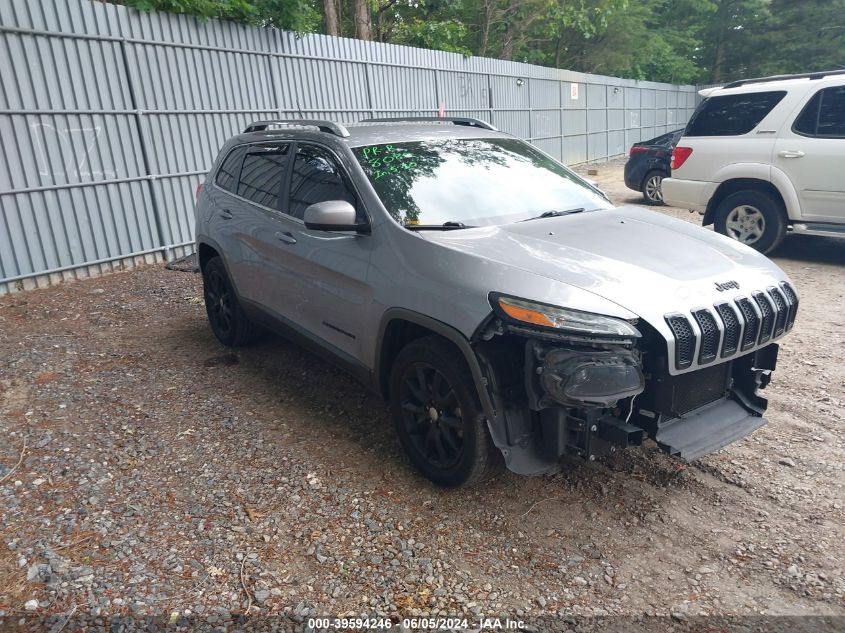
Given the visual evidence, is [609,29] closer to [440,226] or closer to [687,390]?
[440,226]

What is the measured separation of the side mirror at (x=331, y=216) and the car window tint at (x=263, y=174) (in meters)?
1.08

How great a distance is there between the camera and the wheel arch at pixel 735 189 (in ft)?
24.6


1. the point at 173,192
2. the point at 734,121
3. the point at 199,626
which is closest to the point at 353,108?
the point at 173,192

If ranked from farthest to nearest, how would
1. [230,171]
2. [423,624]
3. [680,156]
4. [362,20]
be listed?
[362,20], [680,156], [230,171], [423,624]

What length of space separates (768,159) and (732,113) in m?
0.81

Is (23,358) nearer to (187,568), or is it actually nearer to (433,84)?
(187,568)

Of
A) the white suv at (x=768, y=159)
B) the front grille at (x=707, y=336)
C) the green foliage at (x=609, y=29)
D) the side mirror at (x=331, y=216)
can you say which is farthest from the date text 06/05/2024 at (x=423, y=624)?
the green foliage at (x=609, y=29)

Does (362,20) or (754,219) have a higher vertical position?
(362,20)

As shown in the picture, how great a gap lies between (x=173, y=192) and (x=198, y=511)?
6469mm

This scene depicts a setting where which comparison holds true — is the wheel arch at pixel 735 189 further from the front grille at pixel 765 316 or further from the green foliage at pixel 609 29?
the green foliage at pixel 609 29

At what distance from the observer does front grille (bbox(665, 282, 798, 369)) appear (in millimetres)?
2701

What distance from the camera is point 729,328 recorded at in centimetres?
287

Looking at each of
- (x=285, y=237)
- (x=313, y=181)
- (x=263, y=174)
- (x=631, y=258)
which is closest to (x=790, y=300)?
(x=631, y=258)

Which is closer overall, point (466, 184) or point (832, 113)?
point (466, 184)
